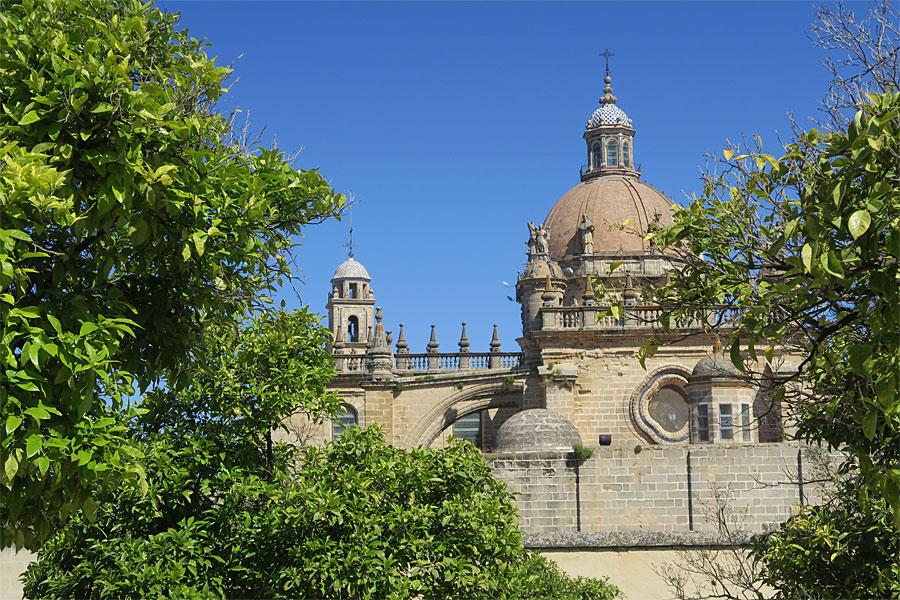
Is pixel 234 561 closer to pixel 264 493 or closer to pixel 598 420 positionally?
pixel 264 493

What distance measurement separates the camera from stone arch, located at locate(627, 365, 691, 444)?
33906 millimetres

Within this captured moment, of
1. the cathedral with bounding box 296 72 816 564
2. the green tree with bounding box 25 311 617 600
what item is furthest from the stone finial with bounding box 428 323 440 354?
the green tree with bounding box 25 311 617 600

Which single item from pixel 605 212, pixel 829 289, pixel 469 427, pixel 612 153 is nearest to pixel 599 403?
pixel 469 427

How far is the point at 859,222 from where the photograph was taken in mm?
5363

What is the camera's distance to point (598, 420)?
33.8 metres

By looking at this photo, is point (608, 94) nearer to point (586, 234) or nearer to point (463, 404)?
point (586, 234)

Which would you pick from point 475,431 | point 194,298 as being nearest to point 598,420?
point 475,431

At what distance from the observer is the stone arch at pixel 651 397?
3391 centimetres

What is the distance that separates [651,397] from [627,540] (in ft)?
42.4

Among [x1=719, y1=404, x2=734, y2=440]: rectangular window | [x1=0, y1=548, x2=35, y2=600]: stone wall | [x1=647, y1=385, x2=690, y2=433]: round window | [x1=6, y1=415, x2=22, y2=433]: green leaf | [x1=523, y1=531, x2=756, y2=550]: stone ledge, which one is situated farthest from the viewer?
[x1=647, y1=385, x2=690, y2=433]: round window

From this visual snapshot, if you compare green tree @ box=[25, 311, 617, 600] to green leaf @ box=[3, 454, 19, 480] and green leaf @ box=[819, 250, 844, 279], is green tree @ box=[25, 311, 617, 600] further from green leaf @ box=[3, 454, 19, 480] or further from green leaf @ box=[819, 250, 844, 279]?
green leaf @ box=[819, 250, 844, 279]

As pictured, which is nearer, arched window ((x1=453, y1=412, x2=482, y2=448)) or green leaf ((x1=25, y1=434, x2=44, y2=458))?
green leaf ((x1=25, y1=434, x2=44, y2=458))

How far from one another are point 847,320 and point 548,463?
18.1m

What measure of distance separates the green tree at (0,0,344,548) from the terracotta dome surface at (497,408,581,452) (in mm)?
19437
